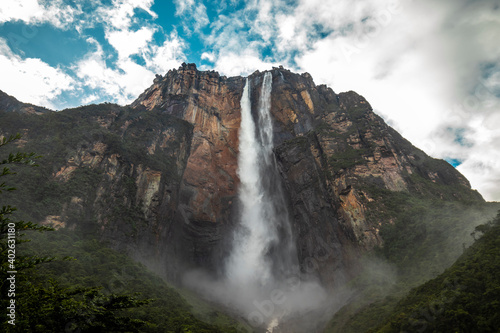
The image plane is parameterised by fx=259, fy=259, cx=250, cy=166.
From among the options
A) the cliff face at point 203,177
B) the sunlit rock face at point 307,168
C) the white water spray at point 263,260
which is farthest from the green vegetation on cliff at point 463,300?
the cliff face at point 203,177

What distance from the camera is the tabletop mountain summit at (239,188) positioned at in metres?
31.2

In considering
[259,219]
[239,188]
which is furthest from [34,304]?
[239,188]

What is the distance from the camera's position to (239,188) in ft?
164

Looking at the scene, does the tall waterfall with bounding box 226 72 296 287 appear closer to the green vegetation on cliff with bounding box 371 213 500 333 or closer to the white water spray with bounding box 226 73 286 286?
the white water spray with bounding box 226 73 286 286

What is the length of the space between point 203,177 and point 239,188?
7.30 metres

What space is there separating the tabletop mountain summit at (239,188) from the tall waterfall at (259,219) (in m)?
0.22

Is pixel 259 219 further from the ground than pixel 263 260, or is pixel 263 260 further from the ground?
pixel 259 219

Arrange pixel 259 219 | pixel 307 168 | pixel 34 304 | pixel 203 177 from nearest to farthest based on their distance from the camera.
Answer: pixel 34 304, pixel 307 168, pixel 259 219, pixel 203 177

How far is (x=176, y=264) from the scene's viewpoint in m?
37.8

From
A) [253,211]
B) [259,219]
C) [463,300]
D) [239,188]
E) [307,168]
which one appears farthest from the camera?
[239,188]

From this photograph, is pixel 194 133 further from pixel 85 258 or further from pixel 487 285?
pixel 487 285

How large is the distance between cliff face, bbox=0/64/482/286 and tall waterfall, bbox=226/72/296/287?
6.19 ft

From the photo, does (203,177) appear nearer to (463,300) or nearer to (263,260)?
(263,260)

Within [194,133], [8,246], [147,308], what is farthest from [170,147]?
[8,246]
